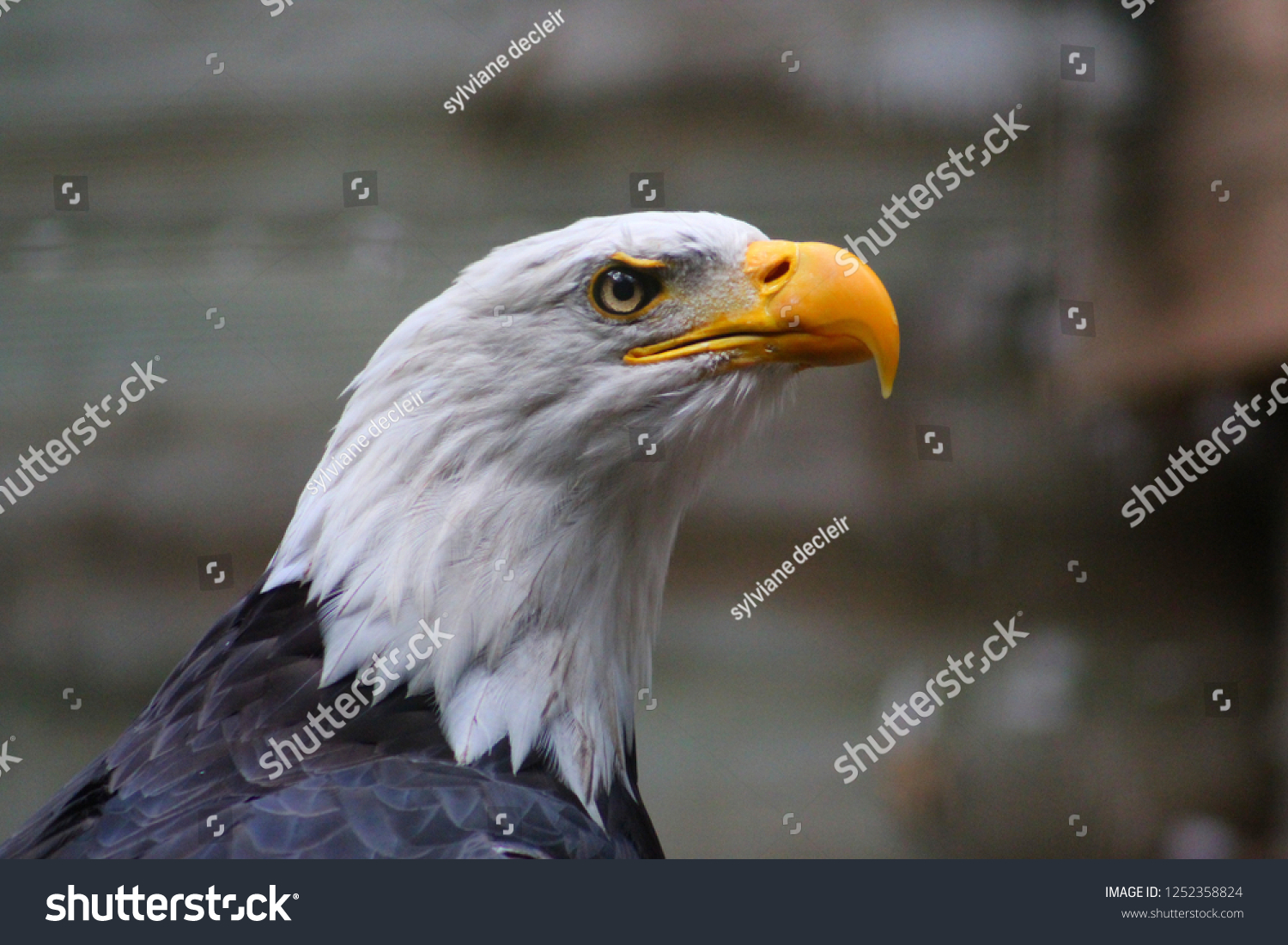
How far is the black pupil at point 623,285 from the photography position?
100 cm

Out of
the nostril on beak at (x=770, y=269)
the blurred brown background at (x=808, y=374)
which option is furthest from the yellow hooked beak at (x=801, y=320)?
the blurred brown background at (x=808, y=374)

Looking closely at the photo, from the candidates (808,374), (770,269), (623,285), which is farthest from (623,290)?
(808,374)

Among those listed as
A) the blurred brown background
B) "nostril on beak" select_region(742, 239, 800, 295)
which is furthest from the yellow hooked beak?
the blurred brown background

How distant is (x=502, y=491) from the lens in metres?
1.01

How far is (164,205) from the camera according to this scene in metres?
1.82

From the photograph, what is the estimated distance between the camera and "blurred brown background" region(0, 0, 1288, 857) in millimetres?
1768

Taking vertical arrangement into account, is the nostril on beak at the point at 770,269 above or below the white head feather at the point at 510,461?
above

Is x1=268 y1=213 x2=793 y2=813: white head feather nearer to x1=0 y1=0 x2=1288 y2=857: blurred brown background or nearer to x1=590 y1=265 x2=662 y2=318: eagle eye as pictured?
x1=590 y1=265 x2=662 y2=318: eagle eye

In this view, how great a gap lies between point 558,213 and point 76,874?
4.05ft

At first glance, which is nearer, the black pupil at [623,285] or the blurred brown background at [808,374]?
the black pupil at [623,285]

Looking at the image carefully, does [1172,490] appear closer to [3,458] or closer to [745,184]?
[745,184]

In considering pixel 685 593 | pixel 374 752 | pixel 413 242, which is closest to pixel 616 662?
pixel 374 752

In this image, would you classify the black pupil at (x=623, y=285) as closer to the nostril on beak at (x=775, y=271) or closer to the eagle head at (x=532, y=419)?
the eagle head at (x=532, y=419)

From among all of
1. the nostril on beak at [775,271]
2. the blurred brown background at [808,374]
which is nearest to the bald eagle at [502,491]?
the nostril on beak at [775,271]
